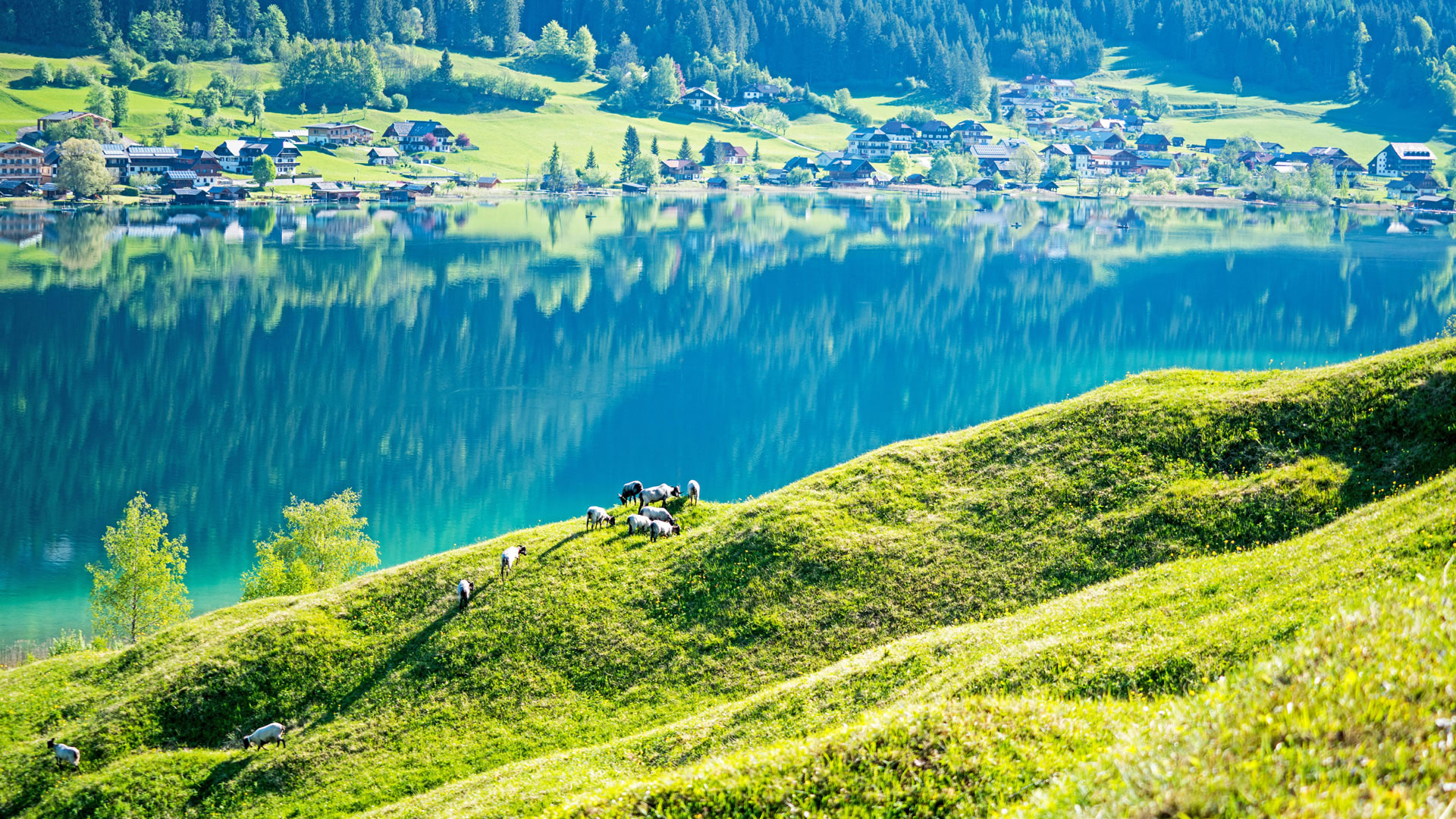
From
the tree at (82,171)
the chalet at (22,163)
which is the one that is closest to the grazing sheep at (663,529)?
the tree at (82,171)

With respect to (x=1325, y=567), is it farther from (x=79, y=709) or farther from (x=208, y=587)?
(x=208, y=587)

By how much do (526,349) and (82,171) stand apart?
125 metres

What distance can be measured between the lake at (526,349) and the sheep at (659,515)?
29.6 metres

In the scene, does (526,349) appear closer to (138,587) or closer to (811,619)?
(138,587)

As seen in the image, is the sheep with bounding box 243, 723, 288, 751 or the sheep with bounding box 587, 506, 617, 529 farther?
the sheep with bounding box 587, 506, 617, 529

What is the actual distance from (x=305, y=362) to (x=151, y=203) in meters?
118

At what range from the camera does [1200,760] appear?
10.8 meters

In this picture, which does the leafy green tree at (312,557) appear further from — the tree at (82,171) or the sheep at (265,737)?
the tree at (82,171)

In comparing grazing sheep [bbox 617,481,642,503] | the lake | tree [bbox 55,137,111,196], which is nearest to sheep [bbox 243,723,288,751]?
grazing sheep [bbox 617,481,642,503]

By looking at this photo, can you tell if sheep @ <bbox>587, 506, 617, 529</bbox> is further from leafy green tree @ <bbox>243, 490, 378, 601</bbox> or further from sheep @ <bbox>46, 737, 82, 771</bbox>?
leafy green tree @ <bbox>243, 490, 378, 601</bbox>

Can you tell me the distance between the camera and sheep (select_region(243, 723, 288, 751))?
82.6 ft

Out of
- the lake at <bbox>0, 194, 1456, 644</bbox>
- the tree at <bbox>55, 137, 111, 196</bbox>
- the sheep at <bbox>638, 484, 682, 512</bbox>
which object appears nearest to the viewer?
the sheep at <bbox>638, 484, 682, 512</bbox>

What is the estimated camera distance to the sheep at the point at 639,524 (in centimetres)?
3183

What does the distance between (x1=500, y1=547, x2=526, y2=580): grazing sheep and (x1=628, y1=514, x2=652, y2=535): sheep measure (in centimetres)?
356
